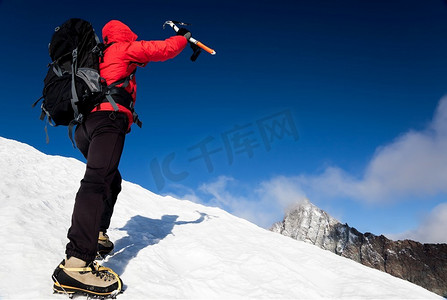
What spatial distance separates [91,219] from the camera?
3.26 metres

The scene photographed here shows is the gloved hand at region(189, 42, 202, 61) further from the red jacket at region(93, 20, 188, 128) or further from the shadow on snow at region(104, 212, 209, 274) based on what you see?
the shadow on snow at region(104, 212, 209, 274)

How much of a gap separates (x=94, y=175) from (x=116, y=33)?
2.34 metres

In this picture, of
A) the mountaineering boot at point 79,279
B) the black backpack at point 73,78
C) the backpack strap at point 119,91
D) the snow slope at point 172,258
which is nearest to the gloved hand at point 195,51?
the backpack strap at point 119,91

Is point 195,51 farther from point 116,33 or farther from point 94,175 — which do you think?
point 94,175

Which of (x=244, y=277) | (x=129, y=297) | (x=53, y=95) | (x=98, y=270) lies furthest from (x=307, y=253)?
(x=53, y=95)

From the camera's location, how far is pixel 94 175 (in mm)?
3428

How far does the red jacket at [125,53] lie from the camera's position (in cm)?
398

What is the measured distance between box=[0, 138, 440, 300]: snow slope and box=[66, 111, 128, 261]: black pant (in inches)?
25.8

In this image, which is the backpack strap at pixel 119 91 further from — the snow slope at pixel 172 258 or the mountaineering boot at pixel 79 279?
the snow slope at pixel 172 258

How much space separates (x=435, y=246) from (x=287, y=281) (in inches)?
8321

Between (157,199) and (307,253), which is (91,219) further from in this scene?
(157,199)

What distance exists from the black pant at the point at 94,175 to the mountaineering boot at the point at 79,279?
10 cm

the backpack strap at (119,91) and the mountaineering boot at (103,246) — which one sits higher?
the backpack strap at (119,91)

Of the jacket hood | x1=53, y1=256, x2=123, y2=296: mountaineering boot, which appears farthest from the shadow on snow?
the jacket hood
